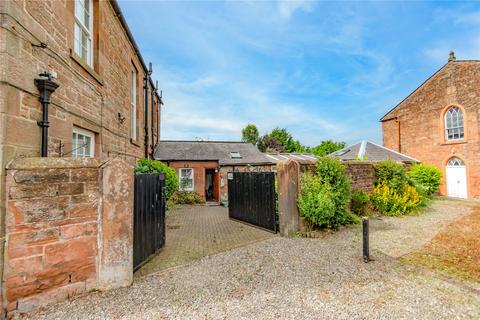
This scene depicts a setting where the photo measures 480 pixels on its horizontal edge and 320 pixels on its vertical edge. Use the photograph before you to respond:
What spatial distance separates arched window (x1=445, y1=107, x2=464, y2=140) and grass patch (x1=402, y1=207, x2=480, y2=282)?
45.0 ft

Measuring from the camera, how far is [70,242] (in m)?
3.19

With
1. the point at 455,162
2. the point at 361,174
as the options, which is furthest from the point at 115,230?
the point at 455,162

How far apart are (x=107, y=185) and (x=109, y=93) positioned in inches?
168

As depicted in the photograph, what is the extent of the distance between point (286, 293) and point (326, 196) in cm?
364

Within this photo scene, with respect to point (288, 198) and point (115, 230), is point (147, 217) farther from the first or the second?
point (288, 198)

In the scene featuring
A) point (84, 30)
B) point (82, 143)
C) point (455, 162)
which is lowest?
point (455, 162)

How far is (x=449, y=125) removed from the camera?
677 inches

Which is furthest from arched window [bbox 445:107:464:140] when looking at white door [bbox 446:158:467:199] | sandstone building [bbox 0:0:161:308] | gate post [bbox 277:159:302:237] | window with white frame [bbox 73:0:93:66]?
window with white frame [bbox 73:0:93:66]

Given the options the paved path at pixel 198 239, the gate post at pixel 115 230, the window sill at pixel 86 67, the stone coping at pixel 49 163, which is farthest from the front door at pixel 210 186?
the stone coping at pixel 49 163

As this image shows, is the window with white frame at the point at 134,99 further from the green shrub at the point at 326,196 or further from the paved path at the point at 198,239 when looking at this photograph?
the green shrub at the point at 326,196

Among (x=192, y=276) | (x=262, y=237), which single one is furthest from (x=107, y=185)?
(x=262, y=237)

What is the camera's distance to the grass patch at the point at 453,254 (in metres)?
4.14

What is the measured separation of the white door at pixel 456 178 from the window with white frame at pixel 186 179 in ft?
62.7

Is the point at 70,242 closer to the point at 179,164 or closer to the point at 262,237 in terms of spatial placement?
the point at 262,237
